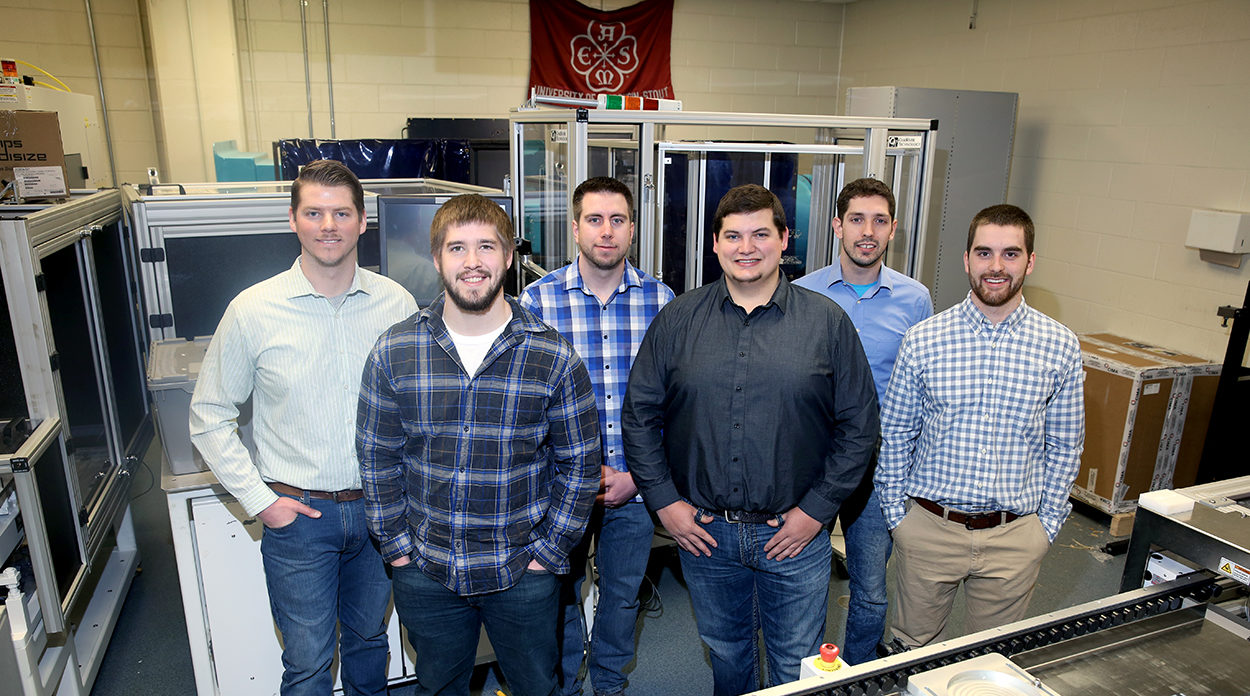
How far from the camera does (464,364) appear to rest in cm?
149

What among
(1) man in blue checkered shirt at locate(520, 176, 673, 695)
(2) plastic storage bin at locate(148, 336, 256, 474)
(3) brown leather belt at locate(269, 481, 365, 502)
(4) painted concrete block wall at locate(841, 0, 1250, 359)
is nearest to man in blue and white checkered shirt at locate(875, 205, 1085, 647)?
(1) man in blue checkered shirt at locate(520, 176, 673, 695)

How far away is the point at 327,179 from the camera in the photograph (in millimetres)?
1628

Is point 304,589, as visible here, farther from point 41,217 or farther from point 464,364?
point 41,217

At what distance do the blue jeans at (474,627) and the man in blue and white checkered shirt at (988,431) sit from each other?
88 centimetres

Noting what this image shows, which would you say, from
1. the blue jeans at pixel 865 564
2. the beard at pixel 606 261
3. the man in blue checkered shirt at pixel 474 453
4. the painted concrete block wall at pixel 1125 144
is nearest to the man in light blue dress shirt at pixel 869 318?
the blue jeans at pixel 865 564

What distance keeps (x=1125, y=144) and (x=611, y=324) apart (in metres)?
3.36

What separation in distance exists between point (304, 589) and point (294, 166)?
11.6 feet

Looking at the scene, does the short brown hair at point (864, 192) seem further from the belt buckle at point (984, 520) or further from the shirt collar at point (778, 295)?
the belt buckle at point (984, 520)

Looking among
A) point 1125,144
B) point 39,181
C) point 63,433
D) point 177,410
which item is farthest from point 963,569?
point 1125,144

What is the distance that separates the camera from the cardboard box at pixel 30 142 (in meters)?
2.18

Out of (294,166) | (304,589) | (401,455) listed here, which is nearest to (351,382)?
(401,455)

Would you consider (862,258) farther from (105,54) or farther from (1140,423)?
(105,54)

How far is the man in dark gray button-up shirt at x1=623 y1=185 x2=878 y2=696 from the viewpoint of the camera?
1616mm

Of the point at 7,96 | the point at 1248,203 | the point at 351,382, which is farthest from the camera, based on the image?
the point at 1248,203
